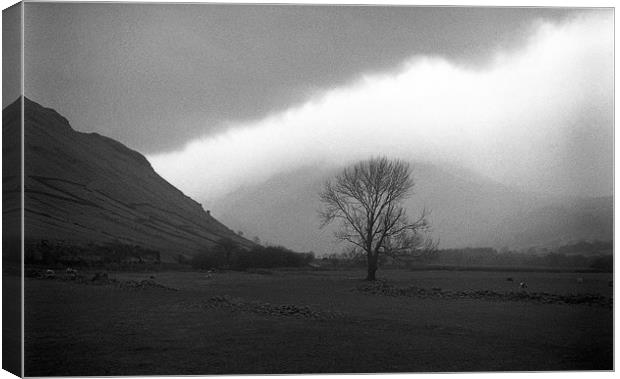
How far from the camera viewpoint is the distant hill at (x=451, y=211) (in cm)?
974

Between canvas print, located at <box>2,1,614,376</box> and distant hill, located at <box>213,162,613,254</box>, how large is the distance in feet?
0.08

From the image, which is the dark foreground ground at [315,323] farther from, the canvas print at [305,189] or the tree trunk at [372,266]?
the tree trunk at [372,266]

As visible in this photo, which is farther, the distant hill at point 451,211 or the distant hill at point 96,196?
the distant hill at point 451,211

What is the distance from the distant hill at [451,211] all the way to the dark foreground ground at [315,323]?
41 cm

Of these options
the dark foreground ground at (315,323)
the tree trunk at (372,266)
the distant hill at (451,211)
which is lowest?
the dark foreground ground at (315,323)

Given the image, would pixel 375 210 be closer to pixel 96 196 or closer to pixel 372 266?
pixel 372 266

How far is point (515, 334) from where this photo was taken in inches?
380

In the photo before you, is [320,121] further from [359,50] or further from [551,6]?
[551,6]

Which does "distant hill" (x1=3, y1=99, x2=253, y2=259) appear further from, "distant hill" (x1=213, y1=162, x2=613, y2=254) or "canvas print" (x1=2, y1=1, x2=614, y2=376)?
"distant hill" (x1=213, y1=162, x2=613, y2=254)

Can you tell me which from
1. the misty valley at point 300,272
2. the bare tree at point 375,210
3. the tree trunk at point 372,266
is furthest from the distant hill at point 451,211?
the tree trunk at point 372,266

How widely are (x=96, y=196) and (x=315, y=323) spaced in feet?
8.79

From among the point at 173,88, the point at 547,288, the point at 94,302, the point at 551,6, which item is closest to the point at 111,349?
the point at 94,302

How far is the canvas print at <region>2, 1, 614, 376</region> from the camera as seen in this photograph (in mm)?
9258

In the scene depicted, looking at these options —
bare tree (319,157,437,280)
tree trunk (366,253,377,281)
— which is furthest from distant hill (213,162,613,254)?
tree trunk (366,253,377,281)
